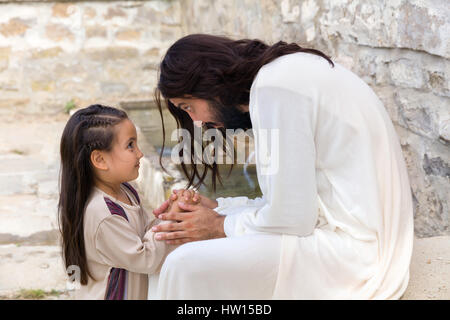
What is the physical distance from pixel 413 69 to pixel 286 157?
1220 mm

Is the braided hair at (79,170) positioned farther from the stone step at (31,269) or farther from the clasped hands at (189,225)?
the stone step at (31,269)

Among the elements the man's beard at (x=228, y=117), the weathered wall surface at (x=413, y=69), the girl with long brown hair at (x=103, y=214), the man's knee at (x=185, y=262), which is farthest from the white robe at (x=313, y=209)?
the weathered wall surface at (x=413, y=69)

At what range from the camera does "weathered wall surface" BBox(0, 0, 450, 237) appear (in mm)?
2621

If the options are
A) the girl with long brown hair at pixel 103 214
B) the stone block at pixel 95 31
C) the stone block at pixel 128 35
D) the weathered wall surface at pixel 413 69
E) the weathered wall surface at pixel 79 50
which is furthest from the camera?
the stone block at pixel 128 35

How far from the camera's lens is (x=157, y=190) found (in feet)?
13.1

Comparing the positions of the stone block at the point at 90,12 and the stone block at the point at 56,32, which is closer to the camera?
the stone block at the point at 56,32

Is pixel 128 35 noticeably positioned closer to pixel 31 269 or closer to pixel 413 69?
pixel 31 269

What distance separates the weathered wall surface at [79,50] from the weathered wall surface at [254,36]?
0.5 inches

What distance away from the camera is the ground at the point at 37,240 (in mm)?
2131

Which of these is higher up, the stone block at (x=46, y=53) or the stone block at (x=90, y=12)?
the stone block at (x=90, y=12)

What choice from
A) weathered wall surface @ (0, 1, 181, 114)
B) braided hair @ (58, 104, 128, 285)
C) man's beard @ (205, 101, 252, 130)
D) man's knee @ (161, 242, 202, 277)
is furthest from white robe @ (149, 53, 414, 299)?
weathered wall surface @ (0, 1, 181, 114)

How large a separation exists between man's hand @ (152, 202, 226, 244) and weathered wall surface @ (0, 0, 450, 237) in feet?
3.45

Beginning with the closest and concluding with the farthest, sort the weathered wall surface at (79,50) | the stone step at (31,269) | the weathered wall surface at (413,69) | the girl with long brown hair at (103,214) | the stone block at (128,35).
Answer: the girl with long brown hair at (103,214) < the weathered wall surface at (413,69) < the stone step at (31,269) < the weathered wall surface at (79,50) < the stone block at (128,35)
